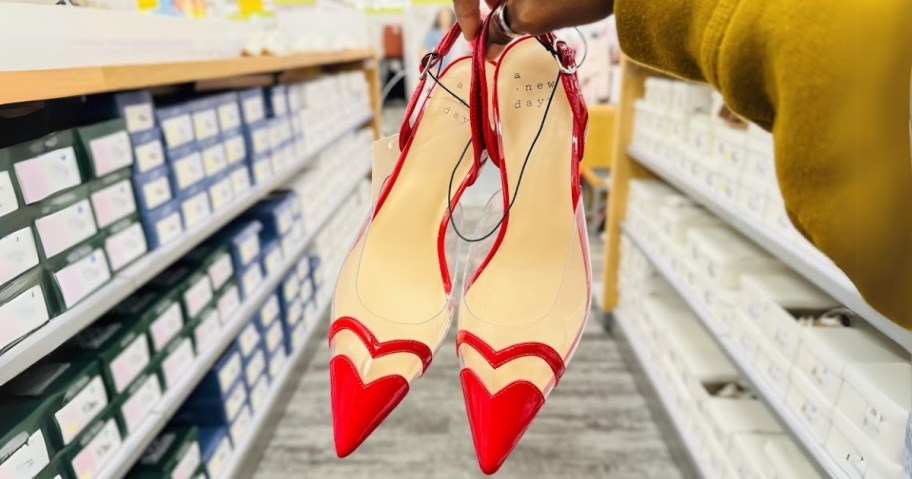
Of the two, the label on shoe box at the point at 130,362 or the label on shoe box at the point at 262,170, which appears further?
the label on shoe box at the point at 262,170

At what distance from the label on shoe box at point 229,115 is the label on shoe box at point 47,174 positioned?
63cm

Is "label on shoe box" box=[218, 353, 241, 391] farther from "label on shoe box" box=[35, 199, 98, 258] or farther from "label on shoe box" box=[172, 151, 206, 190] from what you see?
"label on shoe box" box=[35, 199, 98, 258]

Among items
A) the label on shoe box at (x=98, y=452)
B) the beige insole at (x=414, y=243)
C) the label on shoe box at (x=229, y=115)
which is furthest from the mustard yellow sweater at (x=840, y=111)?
the label on shoe box at (x=229, y=115)

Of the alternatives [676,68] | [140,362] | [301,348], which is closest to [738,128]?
[676,68]

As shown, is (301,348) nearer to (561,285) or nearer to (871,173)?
(561,285)

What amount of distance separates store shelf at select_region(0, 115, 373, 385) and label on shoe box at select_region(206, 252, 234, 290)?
12cm

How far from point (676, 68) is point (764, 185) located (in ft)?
3.83

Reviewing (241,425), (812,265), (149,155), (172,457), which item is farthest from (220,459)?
(812,265)

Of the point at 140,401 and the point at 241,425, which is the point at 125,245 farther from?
the point at 241,425

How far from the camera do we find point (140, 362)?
1.22m

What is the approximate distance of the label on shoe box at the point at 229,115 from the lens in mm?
1636

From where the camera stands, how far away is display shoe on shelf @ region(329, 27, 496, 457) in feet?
1.71

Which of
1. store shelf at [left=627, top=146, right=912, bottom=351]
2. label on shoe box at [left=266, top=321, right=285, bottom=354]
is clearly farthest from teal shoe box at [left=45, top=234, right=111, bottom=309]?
store shelf at [left=627, top=146, right=912, bottom=351]

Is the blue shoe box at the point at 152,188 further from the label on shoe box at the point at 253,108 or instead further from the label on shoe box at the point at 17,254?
the label on shoe box at the point at 253,108
